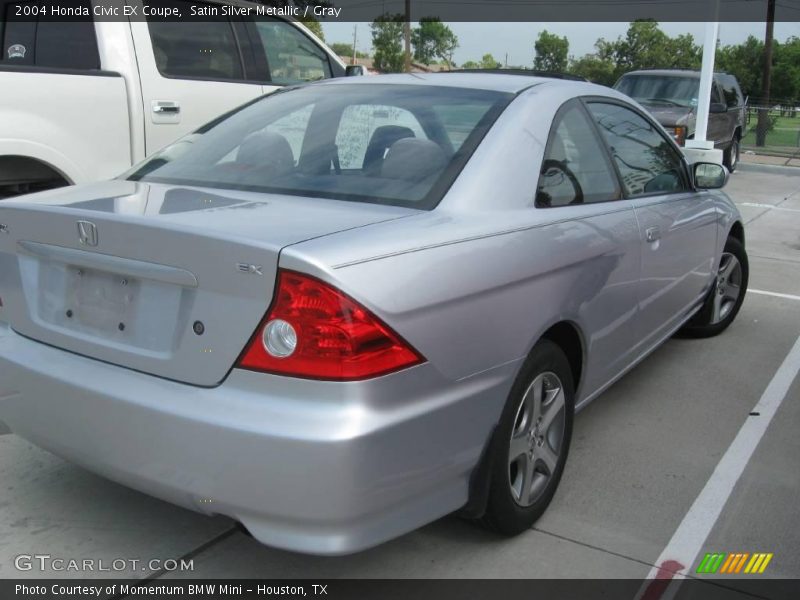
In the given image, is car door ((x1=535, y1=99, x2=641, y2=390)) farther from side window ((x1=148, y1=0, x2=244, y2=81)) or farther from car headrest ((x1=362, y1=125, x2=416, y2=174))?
side window ((x1=148, y1=0, x2=244, y2=81))

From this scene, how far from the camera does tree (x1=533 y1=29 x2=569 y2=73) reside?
11162cm

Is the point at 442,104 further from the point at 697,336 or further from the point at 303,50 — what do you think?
the point at 303,50

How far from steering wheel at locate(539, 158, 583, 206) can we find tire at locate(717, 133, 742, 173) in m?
14.4

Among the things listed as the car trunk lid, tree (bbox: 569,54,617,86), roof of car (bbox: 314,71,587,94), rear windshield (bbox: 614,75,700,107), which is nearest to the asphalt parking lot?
the car trunk lid

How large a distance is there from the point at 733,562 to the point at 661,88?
13.4m

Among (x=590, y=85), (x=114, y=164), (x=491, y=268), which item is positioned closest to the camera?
(x=491, y=268)

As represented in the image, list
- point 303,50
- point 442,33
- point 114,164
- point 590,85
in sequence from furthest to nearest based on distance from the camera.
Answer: point 442,33 → point 303,50 → point 114,164 → point 590,85

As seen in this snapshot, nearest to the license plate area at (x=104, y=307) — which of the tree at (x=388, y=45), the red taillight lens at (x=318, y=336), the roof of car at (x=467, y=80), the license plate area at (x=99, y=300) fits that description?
the license plate area at (x=99, y=300)

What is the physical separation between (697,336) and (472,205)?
331cm

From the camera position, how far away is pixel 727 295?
562cm

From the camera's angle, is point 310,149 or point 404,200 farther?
point 310,149

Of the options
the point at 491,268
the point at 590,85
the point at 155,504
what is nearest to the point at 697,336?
the point at 590,85

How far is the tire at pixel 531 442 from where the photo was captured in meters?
2.77

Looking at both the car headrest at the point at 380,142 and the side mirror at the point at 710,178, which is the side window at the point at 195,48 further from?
the side mirror at the point at 710,178
